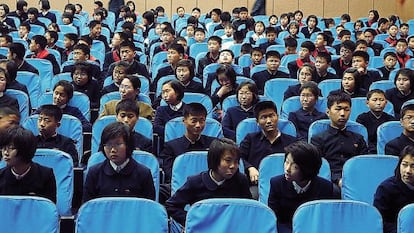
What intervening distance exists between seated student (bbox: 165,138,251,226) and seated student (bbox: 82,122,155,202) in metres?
0.24

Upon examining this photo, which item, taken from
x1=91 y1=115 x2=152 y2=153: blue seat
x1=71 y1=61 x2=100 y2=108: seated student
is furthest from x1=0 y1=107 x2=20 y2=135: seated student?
x1=71 y1=61 x2=100 y2=108: seated student

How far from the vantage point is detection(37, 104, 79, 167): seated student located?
3.96 m

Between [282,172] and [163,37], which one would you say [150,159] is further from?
[163,37]

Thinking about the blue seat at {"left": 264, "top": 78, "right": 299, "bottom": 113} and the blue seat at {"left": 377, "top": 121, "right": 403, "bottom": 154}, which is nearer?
the blue seat at {"left": 377, "top": 121, "right": 403, "bottom": 154}

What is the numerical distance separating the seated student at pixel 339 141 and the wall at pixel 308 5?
9.10 metres

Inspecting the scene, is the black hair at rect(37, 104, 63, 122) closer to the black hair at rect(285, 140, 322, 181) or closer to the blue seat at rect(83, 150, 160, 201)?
the blue seat at rect(83, 150, 160, 201)

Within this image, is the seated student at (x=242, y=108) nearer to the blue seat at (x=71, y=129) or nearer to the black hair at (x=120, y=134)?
the blue seat at (x=71, y=129)

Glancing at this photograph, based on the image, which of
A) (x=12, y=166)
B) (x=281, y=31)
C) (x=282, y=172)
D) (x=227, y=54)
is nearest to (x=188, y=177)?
(x=282, y=172)

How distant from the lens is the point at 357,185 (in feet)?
11.5

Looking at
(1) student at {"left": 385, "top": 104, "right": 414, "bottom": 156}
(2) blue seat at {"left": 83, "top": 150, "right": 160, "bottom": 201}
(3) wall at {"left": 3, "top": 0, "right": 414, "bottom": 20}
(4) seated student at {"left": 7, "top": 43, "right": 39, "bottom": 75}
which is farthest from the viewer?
(3) wall at {"left": 3, "top": 0, "right": 414, "bottom": 20}

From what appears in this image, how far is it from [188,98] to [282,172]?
1.81 metres

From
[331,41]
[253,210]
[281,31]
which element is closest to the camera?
[253,210]

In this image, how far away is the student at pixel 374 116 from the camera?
15.6 ft

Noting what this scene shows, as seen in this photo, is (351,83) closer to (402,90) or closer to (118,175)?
(402,90)
